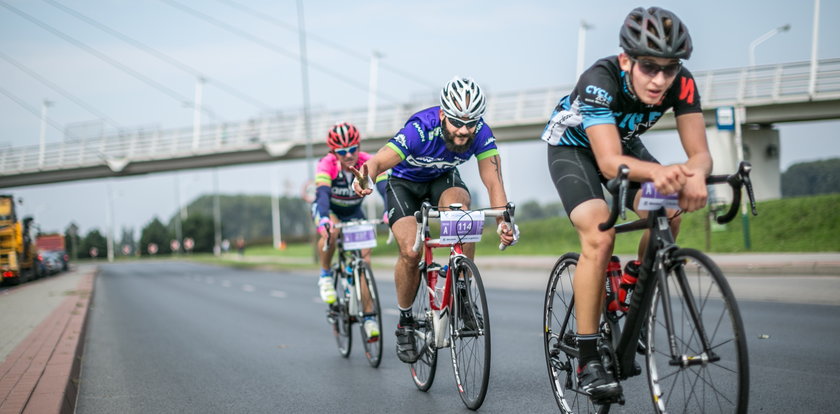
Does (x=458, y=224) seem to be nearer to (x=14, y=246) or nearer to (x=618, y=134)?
(x=618, y=134)

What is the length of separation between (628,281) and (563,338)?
0.59m

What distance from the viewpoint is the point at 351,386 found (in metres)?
6.27

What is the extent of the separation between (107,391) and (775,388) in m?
5.01

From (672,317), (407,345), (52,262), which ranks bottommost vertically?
(52,262)

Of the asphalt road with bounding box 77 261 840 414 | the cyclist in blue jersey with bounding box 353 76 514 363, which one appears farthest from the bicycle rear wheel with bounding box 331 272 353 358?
the cyclist in blue jersey with bounding box 353 76 514 363

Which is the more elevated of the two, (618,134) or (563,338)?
(618,134)

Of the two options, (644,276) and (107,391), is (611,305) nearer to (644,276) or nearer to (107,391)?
(644,276)

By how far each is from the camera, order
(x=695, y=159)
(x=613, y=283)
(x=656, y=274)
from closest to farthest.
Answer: (x=656, y=274) < (x=695, y=159) < (x=613, y=283)

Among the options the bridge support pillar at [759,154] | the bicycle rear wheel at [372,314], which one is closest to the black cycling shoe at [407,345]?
the bicycle rear wheel at [372,314]

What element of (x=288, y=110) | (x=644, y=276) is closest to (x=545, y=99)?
(x=288, y=110)

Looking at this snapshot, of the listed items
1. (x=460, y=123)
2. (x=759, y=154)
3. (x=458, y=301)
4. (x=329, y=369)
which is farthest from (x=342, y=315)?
(x=759, y=154)

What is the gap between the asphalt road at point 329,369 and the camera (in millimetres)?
5422

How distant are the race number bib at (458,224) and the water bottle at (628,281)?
1.34 metres

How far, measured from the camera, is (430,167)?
586cm
